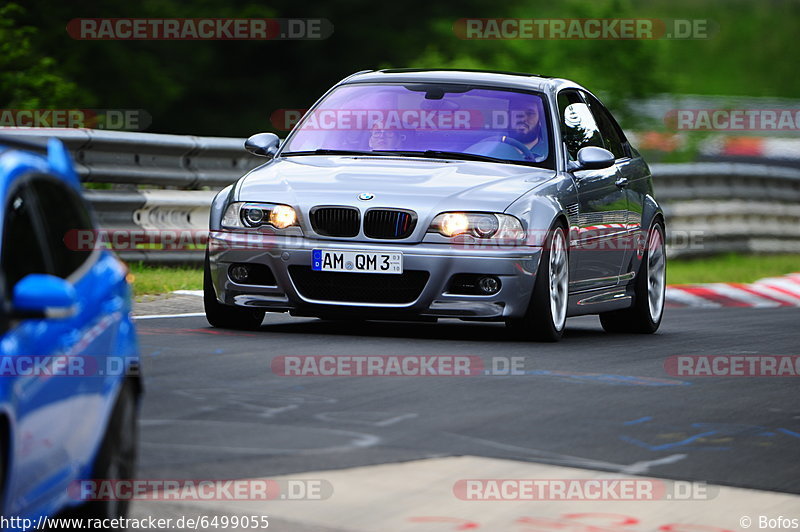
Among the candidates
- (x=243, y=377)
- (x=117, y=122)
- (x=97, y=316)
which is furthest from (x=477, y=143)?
(x=117, y=122)

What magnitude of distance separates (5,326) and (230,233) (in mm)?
6510

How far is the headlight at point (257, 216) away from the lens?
10805 millimetres

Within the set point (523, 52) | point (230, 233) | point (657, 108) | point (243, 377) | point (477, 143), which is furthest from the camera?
point (657, 108)

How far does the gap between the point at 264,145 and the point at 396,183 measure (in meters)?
1.58

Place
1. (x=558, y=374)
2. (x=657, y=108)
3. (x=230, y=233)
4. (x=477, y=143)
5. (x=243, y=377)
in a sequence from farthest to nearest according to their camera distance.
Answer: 1. (x=657, y=108)
2. (x=477, y=143)
3. (x=230, y=233)
4. (x=558, y=374)
5. (x=243, y=377)

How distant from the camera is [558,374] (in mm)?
9703

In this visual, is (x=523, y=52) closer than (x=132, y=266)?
No

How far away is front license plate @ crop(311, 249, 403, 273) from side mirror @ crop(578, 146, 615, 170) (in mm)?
1881

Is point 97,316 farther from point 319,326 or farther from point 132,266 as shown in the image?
point 132,266

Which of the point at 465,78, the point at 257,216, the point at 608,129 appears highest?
the point at 465,78
